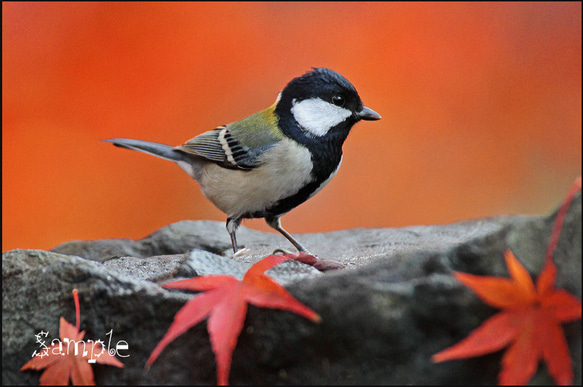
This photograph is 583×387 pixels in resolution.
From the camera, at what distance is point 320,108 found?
6.40 ft

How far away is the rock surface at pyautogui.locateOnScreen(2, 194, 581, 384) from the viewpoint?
2.78 feet

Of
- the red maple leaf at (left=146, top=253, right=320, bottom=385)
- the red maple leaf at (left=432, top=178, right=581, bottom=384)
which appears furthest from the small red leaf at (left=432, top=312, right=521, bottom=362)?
the red maple leaf at (left=146, top=253, right=320, bottom=385)

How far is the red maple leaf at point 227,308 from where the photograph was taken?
2.71 feet

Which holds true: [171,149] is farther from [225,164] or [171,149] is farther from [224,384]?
[224,384]

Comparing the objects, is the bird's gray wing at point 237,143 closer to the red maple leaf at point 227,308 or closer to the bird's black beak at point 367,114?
the bird's black beak at point 367,114

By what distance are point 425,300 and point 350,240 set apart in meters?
1.42

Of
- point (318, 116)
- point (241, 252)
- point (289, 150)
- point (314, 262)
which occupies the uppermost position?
point (318, 116)

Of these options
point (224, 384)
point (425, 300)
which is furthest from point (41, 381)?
point (425, 300)

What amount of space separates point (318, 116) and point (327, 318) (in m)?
1.17

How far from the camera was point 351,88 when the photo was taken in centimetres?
196

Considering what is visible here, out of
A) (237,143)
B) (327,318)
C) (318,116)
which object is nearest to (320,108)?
(318,116)

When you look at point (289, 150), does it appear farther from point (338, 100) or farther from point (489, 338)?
point (489, 338)

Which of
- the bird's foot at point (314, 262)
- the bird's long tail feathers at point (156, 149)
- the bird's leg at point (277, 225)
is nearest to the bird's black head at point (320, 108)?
the bird's leg at point (277, 225)

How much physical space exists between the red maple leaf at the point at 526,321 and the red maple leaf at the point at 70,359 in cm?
64
